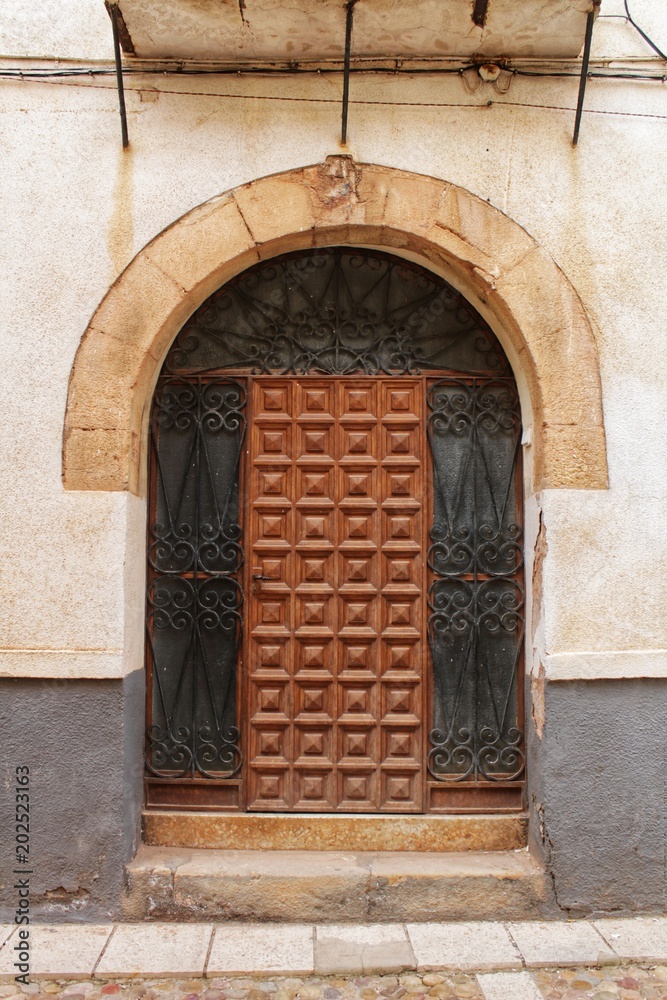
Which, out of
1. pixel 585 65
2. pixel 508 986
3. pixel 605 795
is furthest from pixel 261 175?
pixel 508 986

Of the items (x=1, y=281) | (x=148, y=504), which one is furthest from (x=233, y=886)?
(x=1, y=281)

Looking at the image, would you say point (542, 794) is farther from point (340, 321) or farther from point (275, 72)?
point (275, 72)

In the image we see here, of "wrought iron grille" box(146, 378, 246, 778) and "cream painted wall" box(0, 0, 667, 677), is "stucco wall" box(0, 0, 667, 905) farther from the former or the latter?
"wrought iron grille" box(146, 378, 246, 778)

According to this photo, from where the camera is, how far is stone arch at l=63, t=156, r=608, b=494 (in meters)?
4.07

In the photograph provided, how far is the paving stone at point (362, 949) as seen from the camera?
351 cm

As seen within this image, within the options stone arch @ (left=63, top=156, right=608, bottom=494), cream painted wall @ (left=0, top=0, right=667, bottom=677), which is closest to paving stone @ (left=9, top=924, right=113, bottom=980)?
cream painted wall @ (left=0, top=0, right=667, bottom=677)

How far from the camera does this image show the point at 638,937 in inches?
148

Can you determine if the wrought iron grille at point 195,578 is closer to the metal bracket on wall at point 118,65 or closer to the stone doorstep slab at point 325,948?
the stone doorstep slab at point 325,948

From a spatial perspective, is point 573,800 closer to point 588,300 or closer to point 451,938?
point 451,938

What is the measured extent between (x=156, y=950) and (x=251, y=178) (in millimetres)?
3745

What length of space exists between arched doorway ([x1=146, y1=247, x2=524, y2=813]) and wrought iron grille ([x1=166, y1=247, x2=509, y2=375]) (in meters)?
0.01

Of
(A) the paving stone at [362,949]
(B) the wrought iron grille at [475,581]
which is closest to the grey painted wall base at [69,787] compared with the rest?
(A) the paving stone at [362,949]

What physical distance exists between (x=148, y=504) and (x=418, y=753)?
6.50 ft

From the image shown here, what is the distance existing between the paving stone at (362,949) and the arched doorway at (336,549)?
0.62 meters
